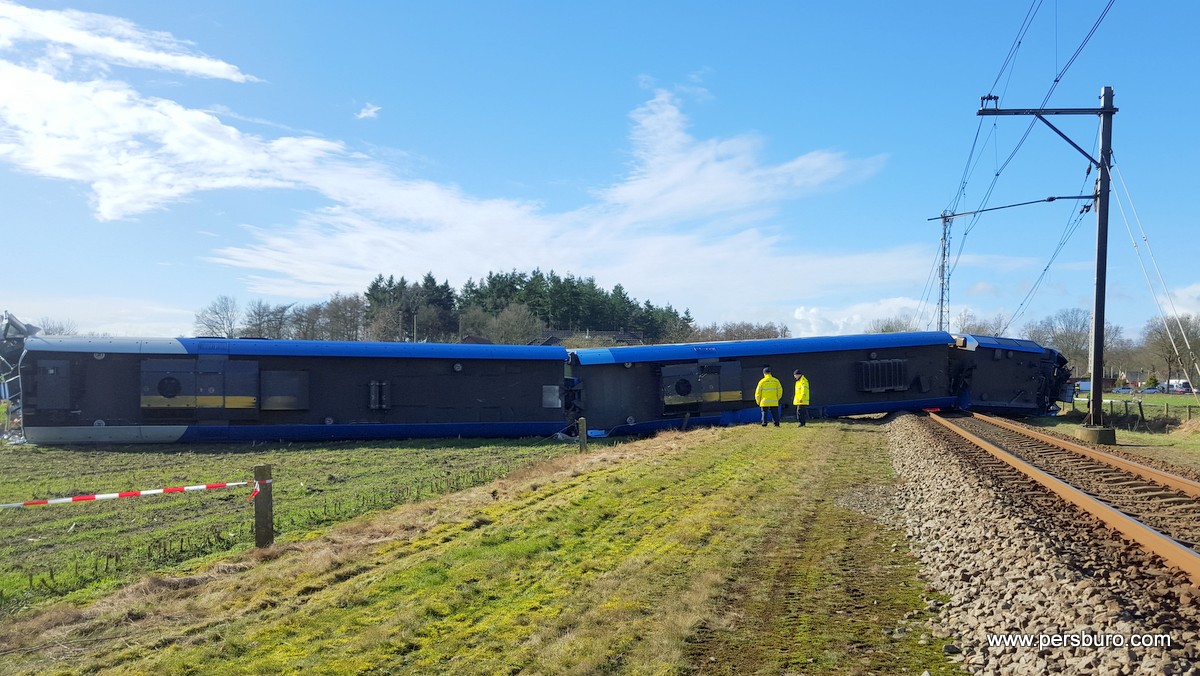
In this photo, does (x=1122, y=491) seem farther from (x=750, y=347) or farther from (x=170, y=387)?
(x=170, y=387)

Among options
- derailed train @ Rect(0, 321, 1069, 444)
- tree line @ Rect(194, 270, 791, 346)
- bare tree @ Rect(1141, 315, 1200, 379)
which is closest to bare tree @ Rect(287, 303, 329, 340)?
tree line @ Rect(194, 270, 791, 346)

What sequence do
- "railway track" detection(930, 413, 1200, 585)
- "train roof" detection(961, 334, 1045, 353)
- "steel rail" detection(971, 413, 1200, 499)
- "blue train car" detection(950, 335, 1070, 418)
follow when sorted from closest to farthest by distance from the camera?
"railway track" detection(930, 413, 1200, 585) < "steel rail" detection(971, 413, 1200, 499) < "train roof" detection(961, 334, 1045, 353) < "blue train car" detection(950, 335, 1070, 418)

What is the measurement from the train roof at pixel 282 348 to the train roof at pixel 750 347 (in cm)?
149

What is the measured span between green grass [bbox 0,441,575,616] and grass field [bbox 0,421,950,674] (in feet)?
1.06

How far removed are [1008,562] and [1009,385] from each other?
25369 millimetres

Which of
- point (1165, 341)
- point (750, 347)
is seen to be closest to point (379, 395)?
point (750, 347)

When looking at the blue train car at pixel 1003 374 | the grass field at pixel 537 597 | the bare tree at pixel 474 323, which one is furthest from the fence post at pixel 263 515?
the bare tree at pixel 474 323

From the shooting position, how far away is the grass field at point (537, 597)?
507 centimetres

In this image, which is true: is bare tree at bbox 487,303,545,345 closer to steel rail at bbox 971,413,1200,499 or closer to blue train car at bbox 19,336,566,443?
blue train car at bbox 19,336,566,443

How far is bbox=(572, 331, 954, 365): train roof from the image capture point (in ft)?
79.1

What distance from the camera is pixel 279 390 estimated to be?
22.1 meters

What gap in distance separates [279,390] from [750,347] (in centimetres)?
1398

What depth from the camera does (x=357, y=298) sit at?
74312 millimetres

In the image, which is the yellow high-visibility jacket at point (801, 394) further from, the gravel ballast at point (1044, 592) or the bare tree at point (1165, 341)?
the bare tree at point (1165, 341)
